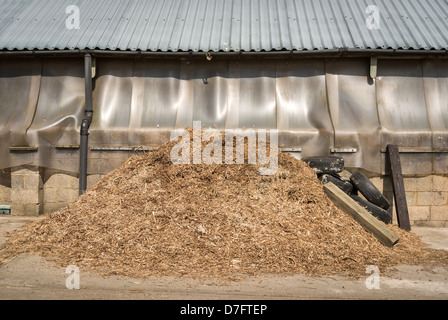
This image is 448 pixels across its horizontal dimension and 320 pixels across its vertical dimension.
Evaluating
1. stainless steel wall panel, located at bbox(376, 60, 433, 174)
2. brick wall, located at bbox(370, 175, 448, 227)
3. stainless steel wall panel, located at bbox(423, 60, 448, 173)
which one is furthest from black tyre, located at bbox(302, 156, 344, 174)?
stainless steel wall panel, located at bbox(423, 60, 448, 173)

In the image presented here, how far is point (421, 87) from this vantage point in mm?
9430

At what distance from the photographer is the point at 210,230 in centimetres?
614

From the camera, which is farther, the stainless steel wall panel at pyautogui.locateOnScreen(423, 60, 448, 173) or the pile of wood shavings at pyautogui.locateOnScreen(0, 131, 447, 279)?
the stainless steel wall panel at pyautogui.locateOnScreen(423, 60, 448, 173)

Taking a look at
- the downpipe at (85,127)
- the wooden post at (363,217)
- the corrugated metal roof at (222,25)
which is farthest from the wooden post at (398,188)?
the downpipe at (85,127)

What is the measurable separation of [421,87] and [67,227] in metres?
8.11

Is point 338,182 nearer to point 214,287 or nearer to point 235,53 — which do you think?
point 235,53

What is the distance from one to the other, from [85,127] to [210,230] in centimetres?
445

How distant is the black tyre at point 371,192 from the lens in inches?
320

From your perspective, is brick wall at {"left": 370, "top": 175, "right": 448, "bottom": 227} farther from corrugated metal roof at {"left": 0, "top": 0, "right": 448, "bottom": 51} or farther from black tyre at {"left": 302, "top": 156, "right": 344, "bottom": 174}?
corrugated metal roof at {"left": 0, "top": 0, "right": 448, "bottom": 51}

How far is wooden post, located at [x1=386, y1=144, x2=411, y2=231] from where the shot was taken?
8.42 meters

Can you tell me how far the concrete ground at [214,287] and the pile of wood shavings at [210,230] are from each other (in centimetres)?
26

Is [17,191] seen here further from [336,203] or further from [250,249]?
[336,203]

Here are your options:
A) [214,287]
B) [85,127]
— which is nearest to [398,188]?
[214,287]

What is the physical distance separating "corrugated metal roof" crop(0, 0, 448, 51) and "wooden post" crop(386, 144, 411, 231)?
7.85ft
